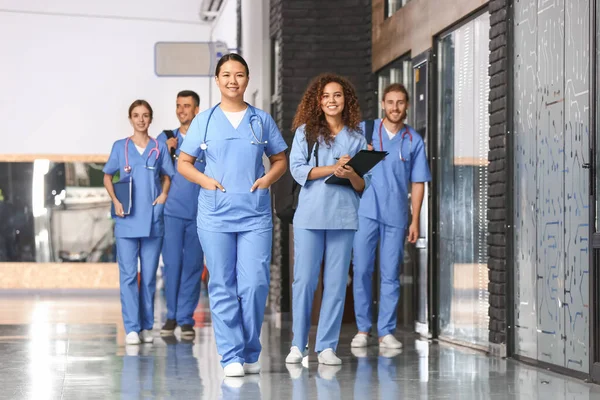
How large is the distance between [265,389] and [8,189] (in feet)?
35.7

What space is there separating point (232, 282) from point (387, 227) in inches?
71.1

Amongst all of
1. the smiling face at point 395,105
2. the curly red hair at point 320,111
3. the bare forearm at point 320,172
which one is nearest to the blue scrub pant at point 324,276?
the bare forearm at point 320,172

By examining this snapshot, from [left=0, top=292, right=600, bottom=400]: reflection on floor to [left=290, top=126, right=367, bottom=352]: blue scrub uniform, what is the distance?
26cm

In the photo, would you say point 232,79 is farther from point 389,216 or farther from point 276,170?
point 389,216

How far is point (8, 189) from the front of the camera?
1548 centimetres

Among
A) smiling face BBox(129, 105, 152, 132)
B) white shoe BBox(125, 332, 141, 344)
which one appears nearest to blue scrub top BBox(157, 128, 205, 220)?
smiling face BBox(129, 105, 152, 132)

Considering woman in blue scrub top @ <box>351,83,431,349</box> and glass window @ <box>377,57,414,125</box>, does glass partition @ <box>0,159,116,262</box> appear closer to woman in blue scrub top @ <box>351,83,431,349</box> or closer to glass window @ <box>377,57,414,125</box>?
glass window @ <box>377,57,414,125</box>

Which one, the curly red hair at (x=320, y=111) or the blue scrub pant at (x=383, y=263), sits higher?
the curly red hair at (x=320, y=111)

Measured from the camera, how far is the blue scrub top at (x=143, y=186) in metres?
7.70

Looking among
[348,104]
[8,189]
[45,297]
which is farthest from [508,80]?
[8,189]

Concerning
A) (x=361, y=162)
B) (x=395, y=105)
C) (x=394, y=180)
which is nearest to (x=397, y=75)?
(x=395, y=105)

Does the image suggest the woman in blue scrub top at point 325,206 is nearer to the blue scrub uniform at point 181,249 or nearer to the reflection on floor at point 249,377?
the reflection on floor at point 249,377

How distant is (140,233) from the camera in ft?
25.2

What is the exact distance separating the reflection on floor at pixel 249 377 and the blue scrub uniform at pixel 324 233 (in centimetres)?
26
